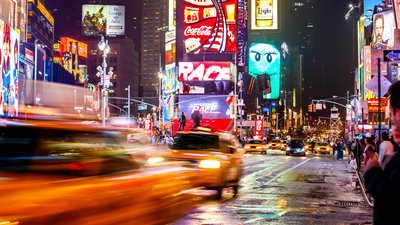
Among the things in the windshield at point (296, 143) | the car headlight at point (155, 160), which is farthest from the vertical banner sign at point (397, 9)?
the car headlight at point (155, 160)

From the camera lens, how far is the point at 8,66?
53812 mm

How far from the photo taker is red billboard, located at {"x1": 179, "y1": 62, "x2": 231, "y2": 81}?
93125mm

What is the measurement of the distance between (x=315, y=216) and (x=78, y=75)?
14717 centimetres

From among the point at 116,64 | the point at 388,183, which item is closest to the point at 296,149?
the point at 388,183

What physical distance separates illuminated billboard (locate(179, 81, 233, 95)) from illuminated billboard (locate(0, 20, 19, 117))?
4222 centimetres

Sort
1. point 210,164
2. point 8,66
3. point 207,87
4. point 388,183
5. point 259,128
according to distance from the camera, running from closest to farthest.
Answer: point 388,183
point 210,164
point 8,66
point 259,128
point 207,87

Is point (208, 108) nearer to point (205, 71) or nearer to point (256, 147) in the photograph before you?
point (205, 71)

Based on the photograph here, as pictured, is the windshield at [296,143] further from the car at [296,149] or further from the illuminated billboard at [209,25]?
the illuminated billboard at [209,25]

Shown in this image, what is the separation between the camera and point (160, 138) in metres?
51.0

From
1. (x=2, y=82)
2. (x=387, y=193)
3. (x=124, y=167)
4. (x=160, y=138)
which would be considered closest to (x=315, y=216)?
(x=124, y=167)

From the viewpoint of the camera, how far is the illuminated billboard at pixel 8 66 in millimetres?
51125

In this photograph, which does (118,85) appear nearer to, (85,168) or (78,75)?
(78,75)

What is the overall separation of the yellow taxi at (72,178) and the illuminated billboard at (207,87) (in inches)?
3427

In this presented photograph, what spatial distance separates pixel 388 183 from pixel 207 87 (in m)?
91.9
